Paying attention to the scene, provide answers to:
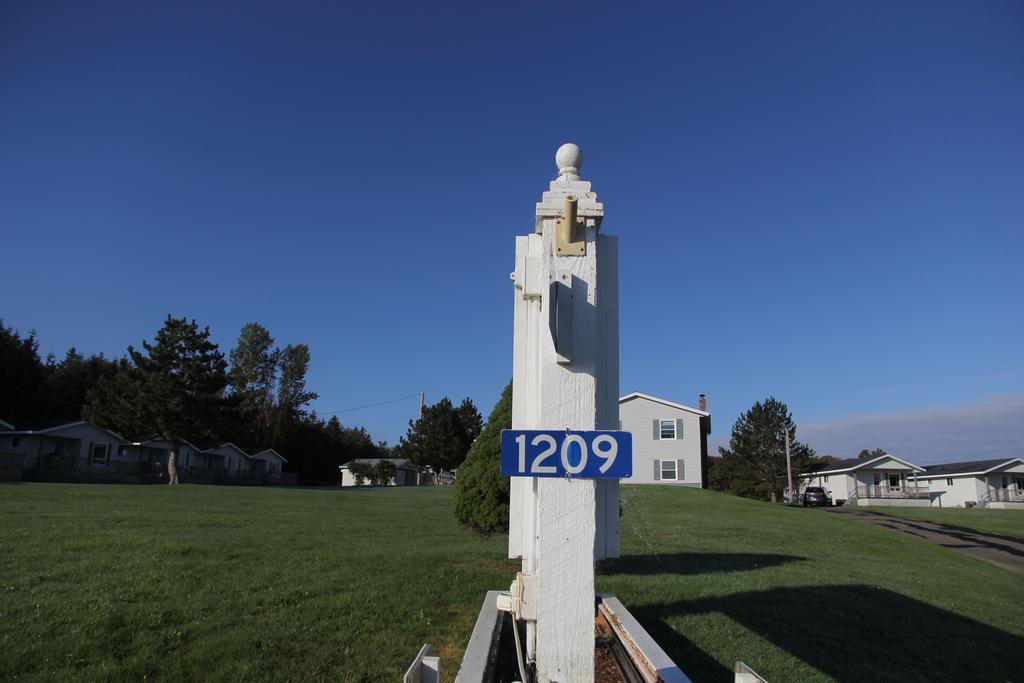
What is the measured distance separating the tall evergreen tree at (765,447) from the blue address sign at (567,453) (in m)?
56.4

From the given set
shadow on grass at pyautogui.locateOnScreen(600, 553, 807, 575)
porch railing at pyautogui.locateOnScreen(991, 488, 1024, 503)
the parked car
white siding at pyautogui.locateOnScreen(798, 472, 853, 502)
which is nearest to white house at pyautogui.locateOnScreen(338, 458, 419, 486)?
the parked car

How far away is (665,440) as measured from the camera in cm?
3891

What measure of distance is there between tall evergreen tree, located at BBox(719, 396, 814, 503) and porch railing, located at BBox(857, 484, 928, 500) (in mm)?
7181

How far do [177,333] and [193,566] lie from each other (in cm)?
3312

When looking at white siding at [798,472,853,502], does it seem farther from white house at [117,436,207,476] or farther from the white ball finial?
the white ball finial

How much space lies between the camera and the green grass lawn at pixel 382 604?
483 cm

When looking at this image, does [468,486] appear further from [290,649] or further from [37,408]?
[37,408]

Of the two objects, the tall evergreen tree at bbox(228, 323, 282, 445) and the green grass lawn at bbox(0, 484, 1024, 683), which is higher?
the tall evergreen tree at bbox(228, 323, 282, 445)

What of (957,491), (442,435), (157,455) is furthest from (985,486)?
(157,455)

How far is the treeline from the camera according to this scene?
3516 cm

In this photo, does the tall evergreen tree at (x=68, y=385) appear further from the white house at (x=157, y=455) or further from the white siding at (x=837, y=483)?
the white siding at (x=837, y=483)

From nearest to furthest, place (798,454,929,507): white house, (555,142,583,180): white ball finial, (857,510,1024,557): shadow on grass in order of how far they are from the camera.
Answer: (555,142,583,180): white ball finial, (857,510,1024,557): shadow on grass, (798,454,929,507): white house

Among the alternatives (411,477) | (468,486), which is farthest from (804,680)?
(411,477)

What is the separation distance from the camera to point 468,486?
29.7 feet
